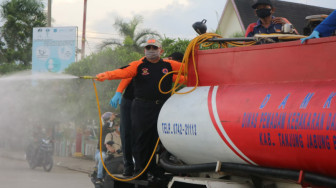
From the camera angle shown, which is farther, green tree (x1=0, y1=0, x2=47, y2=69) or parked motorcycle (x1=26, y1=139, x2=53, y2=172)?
green tree (x1=0, y1=0, x2=47, y2=69)

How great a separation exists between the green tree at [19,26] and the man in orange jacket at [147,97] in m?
30.8

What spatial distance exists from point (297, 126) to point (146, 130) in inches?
97.7

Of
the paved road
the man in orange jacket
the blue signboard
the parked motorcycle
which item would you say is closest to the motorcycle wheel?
the parked motorcycle

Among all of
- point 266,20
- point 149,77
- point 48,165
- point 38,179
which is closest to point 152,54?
point 149,77

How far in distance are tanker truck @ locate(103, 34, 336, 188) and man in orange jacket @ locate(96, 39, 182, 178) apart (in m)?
0.68

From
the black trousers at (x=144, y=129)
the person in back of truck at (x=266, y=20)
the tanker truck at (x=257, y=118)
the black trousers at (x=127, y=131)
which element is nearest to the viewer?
the tanker truck at (x=257, y=118)

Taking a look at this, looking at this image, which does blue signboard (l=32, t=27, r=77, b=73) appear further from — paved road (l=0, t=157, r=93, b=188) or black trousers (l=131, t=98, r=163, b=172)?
black trousers (l=131, t=98, r=163, b=172)

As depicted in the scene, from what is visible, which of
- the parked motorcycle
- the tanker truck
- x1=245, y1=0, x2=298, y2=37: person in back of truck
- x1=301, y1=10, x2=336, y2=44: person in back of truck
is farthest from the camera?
the parked motorcycle

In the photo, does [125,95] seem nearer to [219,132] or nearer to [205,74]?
[205,74]

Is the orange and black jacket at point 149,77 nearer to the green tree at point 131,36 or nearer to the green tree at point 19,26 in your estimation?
the green tree at point 131,36

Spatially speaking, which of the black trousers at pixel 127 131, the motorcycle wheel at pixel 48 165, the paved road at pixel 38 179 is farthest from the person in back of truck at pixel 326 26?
the motorcycle wheel at pixel 48 165

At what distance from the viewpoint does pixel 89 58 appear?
19688mm

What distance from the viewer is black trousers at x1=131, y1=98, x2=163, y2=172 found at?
6.38 meters

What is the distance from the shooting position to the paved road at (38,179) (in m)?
14.4
